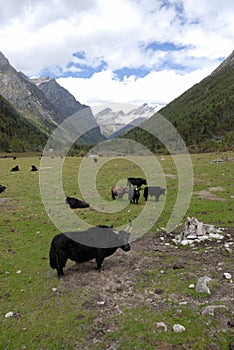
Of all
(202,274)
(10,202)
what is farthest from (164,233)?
(10,202)

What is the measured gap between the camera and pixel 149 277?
9.91 meters

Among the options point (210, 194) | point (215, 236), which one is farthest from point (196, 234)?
point (210, 194)

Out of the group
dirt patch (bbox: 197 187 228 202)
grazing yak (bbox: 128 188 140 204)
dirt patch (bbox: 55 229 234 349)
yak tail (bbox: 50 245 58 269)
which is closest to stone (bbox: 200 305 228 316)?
dirt patch (bbox: 55 229 234 349)

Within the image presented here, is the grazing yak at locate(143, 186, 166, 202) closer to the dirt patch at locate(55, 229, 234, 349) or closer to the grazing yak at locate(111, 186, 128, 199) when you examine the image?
the grazing yak at locate(111, 186, 128, 199)

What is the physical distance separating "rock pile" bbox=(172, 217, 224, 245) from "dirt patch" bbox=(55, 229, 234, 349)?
1.09 feet

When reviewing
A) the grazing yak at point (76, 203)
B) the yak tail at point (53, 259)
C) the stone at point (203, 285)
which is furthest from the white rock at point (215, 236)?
the grazing yak at point (76, 203)

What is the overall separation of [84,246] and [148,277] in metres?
2.67

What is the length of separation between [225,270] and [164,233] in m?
5.09

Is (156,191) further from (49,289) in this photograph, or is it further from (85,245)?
(49,289)

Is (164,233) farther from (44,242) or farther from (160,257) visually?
(44,242)

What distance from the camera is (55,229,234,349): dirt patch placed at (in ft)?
26.3

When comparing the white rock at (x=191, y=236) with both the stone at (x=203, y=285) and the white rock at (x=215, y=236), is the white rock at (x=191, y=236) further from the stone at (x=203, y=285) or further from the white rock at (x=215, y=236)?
the stone at (x=203, y=285)

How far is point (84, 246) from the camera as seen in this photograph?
34.8 ft

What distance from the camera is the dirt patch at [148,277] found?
8.03 m
